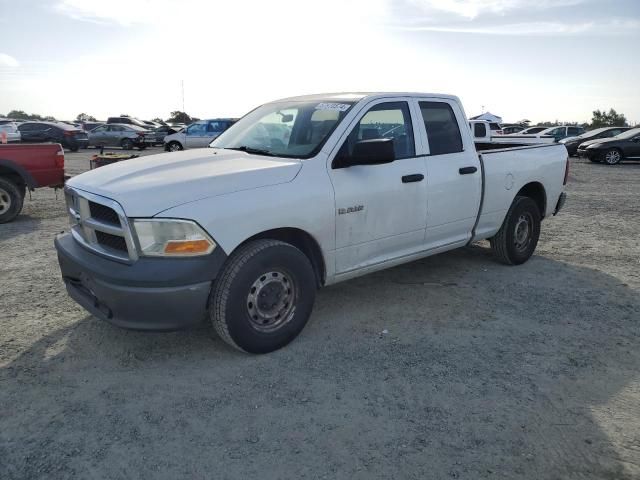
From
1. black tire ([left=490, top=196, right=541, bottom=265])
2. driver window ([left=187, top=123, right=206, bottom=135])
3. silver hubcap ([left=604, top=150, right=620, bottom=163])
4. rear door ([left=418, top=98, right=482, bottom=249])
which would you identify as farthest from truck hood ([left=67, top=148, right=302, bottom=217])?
driver window ([left=187, top=123, right=206, bottom=135])

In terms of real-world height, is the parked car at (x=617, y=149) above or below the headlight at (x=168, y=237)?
below

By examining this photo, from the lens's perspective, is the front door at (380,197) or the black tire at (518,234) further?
the black tire at (518,234)

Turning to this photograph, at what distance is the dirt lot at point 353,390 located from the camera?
103 inches

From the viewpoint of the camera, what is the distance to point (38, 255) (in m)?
6.20

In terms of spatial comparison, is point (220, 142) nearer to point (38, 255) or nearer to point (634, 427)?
point (38, 255)

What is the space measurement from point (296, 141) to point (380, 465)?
258 centimetres

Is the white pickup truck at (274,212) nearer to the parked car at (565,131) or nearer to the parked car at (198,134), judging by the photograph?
the parked car at (198,134)

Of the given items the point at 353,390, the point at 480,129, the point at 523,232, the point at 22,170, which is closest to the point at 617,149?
the point at 480,129

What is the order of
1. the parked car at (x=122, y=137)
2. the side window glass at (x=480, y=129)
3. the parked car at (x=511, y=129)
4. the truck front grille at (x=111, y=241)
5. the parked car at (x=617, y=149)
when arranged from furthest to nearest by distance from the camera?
the parked car at (x=511, y=129)
the parked car at (x=122, y=137)
the parked car at (x=617, y=149)
the side window glass at (x=480, y=129)
the truck front grille at (x=111, y=241)

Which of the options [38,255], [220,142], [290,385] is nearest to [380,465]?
[290,385]

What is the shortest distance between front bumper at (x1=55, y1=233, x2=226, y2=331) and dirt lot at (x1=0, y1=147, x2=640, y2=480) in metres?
0.44

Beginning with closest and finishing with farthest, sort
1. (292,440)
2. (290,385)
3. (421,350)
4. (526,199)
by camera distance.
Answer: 1. (292,440)
2. (290,385)
3. (421,350)
4. (526,199)

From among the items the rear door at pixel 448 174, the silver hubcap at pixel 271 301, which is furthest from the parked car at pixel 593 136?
the silver hubcap at pixel 271 301

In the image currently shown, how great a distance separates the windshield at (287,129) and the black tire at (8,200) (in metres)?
5.02
